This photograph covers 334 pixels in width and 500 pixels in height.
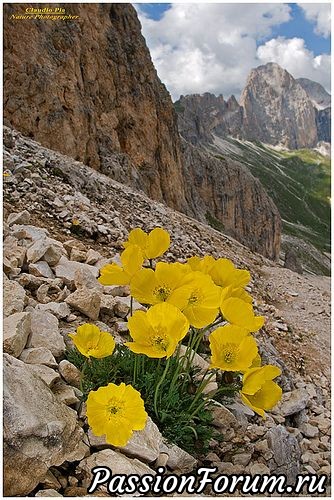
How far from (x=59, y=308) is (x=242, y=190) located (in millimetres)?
→ 87771

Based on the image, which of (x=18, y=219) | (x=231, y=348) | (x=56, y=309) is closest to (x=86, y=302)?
(x=56, y=309)

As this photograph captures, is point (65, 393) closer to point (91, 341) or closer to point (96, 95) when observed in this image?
point (91, 341)

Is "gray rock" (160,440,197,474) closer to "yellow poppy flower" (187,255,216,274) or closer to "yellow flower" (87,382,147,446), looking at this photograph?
"yellow flower" (87,382,147,446)

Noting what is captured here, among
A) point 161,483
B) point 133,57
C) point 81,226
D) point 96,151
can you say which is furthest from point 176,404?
point 133,57

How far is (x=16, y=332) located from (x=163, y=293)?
4.20ft

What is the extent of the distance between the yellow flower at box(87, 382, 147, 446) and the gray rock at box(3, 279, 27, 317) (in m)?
1.66

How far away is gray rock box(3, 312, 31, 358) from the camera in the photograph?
3.16m

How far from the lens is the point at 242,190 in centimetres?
8956

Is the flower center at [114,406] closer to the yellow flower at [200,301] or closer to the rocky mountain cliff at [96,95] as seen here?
the yellow flower at [200,301]

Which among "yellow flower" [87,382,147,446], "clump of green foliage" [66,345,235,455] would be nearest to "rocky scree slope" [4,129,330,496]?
"clump of green foliage" [66,345,235,455]

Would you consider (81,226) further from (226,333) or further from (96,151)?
(96,151)

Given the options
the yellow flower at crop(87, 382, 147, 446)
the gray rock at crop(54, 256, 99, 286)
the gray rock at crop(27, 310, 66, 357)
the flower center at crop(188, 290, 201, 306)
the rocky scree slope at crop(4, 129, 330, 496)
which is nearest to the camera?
the yellow flower at crop(87, 382, 147, 446)

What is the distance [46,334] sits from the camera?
363 centimetres

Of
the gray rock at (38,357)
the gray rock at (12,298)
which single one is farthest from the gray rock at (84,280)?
the gray rock at (38,357)
